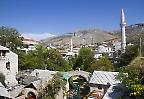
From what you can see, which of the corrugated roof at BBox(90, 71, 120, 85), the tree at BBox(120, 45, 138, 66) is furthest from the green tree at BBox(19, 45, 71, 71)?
the corrugated roof at BBox(90, 71, 120, 85)

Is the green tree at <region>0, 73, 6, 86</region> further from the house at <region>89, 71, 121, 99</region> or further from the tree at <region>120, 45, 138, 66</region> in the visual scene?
the tree at <region>120, 45, 138, 66</region>

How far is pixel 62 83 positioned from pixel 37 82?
2690mm

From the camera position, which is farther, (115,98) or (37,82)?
(37,82)

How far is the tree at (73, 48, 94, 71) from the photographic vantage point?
2322 inches

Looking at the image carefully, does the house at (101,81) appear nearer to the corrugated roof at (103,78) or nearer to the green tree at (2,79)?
the corrugated roof at (103,78)

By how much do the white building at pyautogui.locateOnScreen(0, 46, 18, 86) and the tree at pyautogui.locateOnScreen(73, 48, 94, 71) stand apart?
19813 millimetres

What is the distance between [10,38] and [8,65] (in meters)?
20.7

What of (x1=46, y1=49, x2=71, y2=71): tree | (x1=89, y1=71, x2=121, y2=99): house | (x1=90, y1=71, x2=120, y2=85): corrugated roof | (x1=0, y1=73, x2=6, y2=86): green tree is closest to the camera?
(x1=89, y1=71, x2=121, y2=99): house

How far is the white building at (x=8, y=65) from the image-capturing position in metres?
40.3

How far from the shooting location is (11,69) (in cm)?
4153

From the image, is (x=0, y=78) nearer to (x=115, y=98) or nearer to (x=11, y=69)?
(x=11, y=69)

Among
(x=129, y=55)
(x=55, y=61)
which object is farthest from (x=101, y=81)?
(x=55, y=61)

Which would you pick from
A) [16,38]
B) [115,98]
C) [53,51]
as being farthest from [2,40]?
[115,98]

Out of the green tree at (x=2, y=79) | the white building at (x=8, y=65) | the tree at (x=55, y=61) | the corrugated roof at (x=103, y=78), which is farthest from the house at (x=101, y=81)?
the tree at (x=55, y=61)
